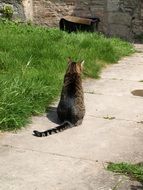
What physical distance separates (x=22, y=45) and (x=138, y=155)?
4.74 meters

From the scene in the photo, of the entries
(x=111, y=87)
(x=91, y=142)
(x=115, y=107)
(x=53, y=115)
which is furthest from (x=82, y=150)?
(x=111, y=87)

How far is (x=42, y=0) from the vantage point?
42.7ft

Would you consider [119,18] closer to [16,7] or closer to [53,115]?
[16,7]

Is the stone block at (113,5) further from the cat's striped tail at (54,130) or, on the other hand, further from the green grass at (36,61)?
the cat's striped tail at (54,130)

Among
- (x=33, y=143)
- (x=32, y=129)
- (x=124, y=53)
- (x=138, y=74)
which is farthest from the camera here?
(x=124, y=53)

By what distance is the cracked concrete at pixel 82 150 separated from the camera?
14.6ft

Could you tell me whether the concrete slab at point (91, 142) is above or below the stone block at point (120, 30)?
above

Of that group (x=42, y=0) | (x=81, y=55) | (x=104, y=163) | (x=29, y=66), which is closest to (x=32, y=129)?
(x=104, y=163)

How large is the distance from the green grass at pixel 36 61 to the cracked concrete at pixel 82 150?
0.24m

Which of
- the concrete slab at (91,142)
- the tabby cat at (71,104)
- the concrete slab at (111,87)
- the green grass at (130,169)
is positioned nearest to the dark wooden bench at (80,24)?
the concrete slab at (111,87)

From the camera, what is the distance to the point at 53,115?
6.27m

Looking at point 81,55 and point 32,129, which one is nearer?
point 32,129

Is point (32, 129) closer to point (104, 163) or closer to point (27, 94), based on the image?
point (27, 94)

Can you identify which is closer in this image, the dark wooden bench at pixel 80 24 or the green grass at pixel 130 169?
the green grass at pixel 130 169
